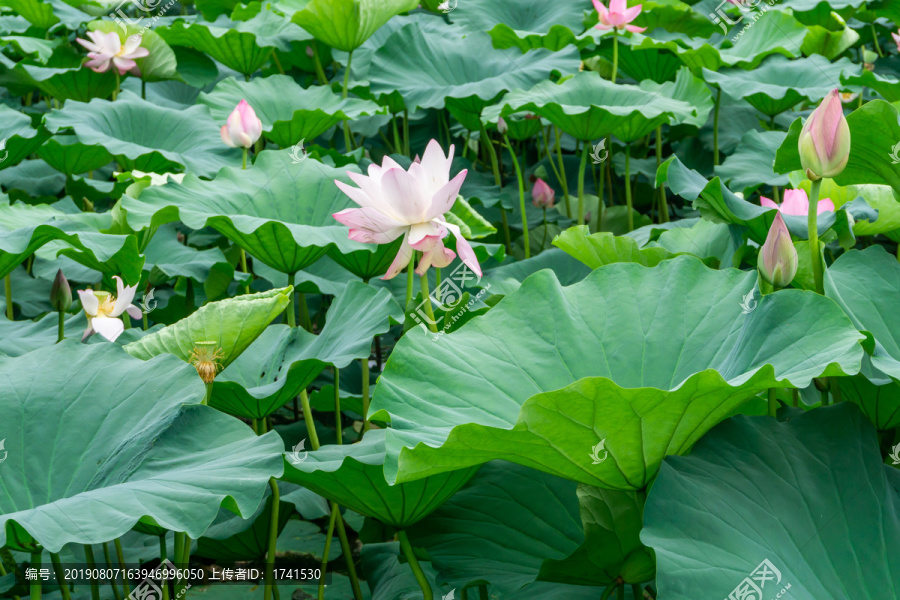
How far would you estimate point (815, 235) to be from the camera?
1.09 meters

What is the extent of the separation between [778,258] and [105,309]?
1.30 metres

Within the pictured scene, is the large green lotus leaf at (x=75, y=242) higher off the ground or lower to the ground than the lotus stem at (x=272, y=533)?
higher

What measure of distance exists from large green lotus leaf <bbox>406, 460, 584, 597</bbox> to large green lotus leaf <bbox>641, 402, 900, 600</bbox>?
11.1 inches

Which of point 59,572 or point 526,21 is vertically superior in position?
point 526,21

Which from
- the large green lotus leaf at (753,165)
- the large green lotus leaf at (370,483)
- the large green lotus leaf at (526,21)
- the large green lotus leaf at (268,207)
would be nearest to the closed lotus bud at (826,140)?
the large green lotus leaf at (370,483)

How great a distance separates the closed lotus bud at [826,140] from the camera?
1.04 m

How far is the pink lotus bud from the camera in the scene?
8.87 feet

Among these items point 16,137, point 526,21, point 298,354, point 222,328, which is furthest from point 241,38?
point 222,328

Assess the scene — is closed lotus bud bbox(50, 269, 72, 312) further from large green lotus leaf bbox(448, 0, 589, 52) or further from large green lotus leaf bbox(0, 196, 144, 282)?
large green lotus leaf bbox(448, 0, 589, 52)

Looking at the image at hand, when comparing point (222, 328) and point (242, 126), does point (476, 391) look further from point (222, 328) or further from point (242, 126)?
point (242, 126)

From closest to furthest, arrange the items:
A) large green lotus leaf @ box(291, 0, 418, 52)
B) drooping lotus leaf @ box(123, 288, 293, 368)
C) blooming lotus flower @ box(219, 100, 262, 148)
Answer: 1. drooping lotus leaf @ box(123, 288, 293, 368)
2. blooming lotus flower @ box(219, 100, 262, 148)
3. large green lotus leaf @ box(291, 0, 418, 52)

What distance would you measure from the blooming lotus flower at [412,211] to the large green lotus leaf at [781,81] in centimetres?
159

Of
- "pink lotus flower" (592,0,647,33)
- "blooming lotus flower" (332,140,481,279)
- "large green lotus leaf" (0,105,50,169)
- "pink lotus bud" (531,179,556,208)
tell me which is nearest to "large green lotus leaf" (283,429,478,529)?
"blooming lotus flower" (332,140,481,279)

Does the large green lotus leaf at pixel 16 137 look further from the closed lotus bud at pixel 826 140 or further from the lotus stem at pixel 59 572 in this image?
the closed lotus bud at pixel 826 140
